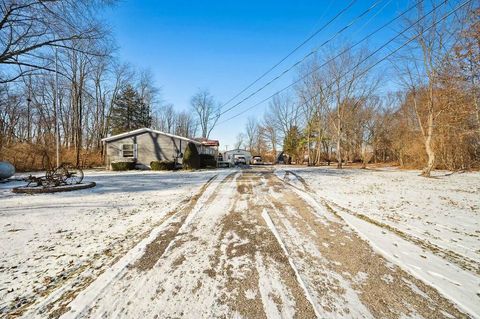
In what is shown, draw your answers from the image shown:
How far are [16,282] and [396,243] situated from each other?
16.6 ft

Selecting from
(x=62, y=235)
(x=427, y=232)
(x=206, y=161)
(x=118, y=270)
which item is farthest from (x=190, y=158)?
(x=427, y=232)

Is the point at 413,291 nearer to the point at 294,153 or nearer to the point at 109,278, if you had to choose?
the point at 109,278

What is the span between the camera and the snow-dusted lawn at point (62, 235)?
7.07ft

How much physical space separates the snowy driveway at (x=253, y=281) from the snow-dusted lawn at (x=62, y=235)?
0.58ft

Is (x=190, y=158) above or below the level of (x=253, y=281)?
above

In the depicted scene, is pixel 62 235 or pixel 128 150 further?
pixel 128 150

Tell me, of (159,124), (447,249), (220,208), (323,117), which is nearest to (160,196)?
(220,208)

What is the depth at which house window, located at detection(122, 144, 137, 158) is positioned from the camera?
58.2ft

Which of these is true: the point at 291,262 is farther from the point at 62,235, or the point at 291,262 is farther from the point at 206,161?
the point at 206,161

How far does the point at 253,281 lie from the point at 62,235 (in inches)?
137

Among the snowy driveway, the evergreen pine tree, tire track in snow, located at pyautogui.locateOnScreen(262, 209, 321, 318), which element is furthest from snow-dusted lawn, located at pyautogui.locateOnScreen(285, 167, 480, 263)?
the evergreen pine tree

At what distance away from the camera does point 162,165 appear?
1627 centimetres

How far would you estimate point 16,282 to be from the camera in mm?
2090

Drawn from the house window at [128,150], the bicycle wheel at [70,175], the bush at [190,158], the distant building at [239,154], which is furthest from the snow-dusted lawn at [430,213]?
the distant building at [239,154]
